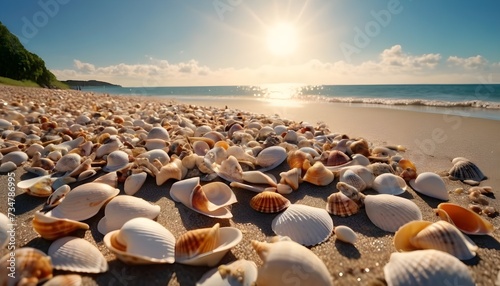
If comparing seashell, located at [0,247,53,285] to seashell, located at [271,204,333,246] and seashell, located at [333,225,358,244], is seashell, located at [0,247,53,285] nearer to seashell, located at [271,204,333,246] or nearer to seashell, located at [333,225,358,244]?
seashell, located at [271,204,333,246]

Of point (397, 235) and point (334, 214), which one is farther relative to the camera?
point (334, 214)

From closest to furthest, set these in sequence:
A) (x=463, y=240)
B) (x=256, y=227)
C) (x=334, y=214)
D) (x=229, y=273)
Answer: (x=229, y=273)
(x=463, y=240)
(x=256, y=227)
(x=334, y=214)

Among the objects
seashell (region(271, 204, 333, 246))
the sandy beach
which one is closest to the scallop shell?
the sandy beach

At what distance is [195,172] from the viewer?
8.70 ft

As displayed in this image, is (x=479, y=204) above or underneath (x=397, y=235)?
underneath

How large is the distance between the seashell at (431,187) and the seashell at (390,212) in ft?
2.00

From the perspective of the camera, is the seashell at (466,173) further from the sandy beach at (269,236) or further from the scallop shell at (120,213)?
the scallop shell at (120,213)

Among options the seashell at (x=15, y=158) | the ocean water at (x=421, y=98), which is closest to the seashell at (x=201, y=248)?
the seashell at (x=15, y=158)

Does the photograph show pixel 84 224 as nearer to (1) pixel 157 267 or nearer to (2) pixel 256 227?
(1) pixel 157 267

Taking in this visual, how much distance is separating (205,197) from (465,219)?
1890mm

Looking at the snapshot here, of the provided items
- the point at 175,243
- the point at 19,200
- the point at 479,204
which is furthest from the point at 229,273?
the point at 479,204

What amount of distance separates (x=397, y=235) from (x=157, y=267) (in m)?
1.42

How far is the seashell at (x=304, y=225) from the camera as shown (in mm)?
1725

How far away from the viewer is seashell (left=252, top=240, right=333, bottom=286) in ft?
4.03
